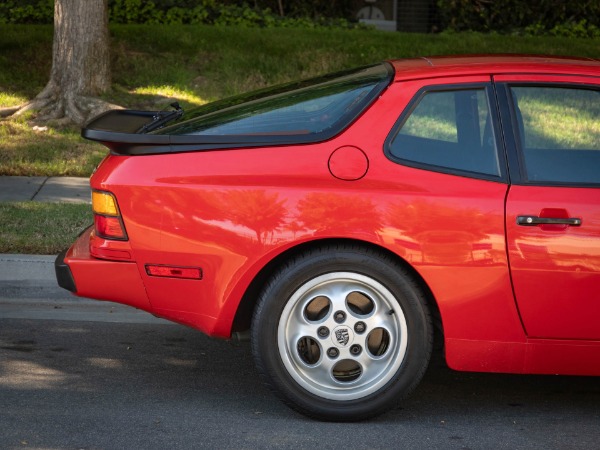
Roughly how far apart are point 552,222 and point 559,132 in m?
0.48

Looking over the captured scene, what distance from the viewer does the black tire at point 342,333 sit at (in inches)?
181

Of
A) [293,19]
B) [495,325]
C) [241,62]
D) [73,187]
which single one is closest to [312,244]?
[495,325]

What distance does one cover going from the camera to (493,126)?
4.69 metres

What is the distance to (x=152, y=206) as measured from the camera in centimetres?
470

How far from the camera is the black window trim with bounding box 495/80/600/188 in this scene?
459cm

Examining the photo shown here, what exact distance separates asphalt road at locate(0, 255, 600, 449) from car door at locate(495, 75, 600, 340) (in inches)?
Result: 20.9

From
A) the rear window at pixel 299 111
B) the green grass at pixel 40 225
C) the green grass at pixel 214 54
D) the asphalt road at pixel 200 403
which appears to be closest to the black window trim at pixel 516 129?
the rear window at pixel 299 111

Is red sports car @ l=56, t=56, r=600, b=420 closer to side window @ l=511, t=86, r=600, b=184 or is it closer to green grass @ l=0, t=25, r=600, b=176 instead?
side window @ l=511, t=86, r=600, b=184

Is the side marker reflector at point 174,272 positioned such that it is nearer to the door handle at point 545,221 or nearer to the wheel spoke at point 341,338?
the wheel spoke at point 341,338

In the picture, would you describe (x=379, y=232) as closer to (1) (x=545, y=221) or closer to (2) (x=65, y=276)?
(1) (x=545, y=221)

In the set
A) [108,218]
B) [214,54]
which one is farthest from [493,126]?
[214,54]

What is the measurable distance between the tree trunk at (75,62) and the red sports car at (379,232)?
636 cm

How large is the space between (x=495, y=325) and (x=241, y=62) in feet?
27.9

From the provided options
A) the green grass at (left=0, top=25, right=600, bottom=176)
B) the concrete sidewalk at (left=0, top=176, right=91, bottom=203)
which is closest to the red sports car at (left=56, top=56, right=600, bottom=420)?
the concrete sidewalk at (left=0, top=176, right=91, bottom=203)
